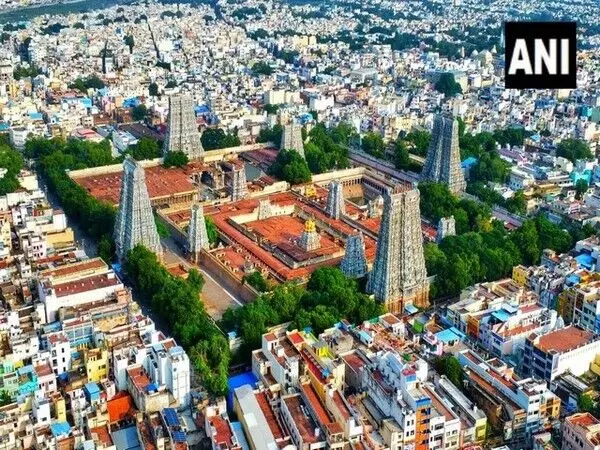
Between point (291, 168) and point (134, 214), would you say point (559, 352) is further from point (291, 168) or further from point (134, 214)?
point (291, 168)

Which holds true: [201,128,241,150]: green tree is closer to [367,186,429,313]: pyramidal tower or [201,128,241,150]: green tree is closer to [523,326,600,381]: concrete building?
[367,186,429,313]: pyramidal tower

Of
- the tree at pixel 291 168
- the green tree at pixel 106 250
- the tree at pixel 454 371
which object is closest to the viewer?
the tree at pixel 454 371

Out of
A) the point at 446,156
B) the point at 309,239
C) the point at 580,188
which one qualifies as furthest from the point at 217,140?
the point at 580,188

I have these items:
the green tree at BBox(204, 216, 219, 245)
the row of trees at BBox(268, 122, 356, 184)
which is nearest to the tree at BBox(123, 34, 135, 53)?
the row of trees at BBox(268, 122, 356, 184)

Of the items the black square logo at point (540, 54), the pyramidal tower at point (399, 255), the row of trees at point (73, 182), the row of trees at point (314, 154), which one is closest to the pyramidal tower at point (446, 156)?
the row of trees at point (314, 154)

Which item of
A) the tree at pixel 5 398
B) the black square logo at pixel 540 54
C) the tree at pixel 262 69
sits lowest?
the tree at pixel 5 398

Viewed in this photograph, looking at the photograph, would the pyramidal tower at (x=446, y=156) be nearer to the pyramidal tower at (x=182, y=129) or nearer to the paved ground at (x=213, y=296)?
the pyramidal tower at (x=182, y=129)

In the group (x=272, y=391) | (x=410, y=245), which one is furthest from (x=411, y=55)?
(x=272, y=391)
